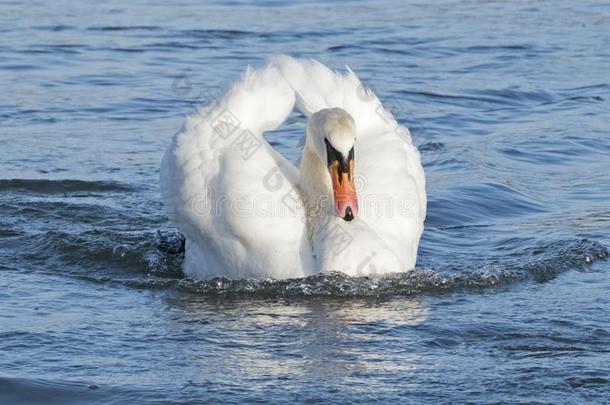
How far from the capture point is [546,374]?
20.3 ft

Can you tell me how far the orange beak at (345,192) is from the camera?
7516mm

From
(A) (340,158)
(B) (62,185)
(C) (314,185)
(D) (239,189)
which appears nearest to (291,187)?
(C) (314,185)

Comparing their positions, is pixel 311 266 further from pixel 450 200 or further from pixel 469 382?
pixel 450 200

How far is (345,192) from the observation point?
754 centimetres

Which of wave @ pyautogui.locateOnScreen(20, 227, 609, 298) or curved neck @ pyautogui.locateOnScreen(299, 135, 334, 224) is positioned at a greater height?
curved neck @ pyautogui.locateOnScreen(299, 135, 334, 224)

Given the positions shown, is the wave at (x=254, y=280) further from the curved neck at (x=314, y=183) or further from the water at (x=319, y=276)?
the curved neck at (x=314, y=183)

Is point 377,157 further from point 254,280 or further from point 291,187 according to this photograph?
point 254,280

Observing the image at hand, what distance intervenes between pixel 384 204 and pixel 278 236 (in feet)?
2.28

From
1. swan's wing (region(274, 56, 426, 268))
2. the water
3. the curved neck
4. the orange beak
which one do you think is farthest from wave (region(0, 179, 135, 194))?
the orange beak

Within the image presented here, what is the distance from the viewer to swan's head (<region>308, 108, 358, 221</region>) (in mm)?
7531

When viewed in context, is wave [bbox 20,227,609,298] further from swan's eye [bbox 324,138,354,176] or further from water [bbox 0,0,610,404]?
swan's eye [bbox 324,138,354,176]

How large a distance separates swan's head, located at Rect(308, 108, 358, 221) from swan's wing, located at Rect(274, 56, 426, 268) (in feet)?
1.23

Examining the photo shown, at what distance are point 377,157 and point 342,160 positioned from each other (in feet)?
2.35

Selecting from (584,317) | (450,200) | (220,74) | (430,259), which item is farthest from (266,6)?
(584,317)
